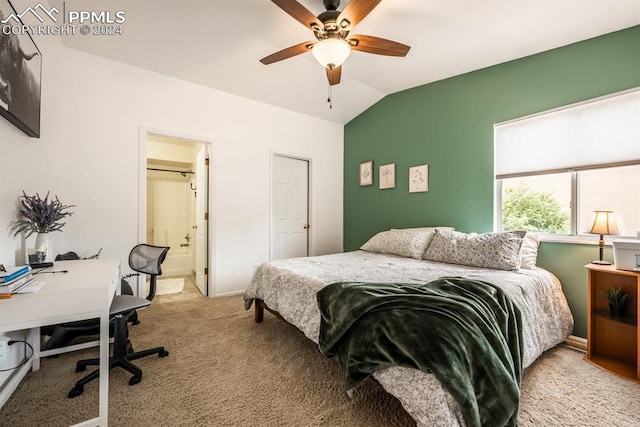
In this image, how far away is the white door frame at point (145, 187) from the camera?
3.03 metres

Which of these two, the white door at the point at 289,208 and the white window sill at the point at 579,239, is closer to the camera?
the white window sill at the point at 579,239

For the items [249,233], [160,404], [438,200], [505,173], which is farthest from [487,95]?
[160,404]

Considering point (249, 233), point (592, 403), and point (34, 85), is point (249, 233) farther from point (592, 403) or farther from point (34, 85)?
point (592, 403)

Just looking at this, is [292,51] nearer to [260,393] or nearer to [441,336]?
[441,336]

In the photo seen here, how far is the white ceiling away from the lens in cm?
217

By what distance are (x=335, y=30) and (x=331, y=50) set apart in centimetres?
21

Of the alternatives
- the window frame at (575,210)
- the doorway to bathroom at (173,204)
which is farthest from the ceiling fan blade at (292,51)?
the doorway to bathroom at (173,204)

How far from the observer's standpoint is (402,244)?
3119 mm

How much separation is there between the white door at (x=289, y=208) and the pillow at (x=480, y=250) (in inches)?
87.7

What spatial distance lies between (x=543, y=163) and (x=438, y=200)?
1.09m

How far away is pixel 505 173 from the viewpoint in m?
2.90

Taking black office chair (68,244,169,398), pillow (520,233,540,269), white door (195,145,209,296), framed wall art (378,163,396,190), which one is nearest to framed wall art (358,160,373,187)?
framed wall art (378,163,396,190)

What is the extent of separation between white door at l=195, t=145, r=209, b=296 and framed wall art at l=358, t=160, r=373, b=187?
2.39 m

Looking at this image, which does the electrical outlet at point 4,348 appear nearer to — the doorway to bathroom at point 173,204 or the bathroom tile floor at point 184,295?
the bathroom tile floor at point 184,295
